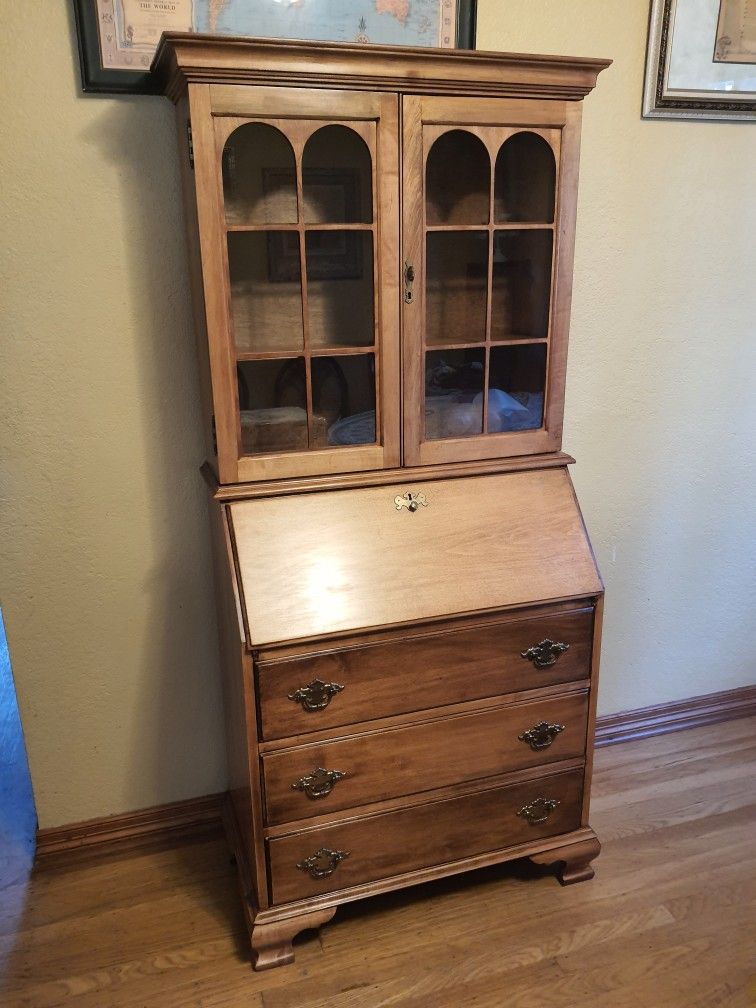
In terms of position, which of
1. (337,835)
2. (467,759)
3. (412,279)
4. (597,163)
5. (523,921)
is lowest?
(523,921)

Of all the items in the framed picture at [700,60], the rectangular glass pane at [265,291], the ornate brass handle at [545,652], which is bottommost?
the ornate brass handle at [545,652]

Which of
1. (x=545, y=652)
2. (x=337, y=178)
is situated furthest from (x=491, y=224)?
(x=545, y=652)

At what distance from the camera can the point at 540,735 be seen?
5.80 ft

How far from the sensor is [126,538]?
1836mm

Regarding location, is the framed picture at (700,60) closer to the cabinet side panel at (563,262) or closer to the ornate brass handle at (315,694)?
the cabinet side panel at (563,262)

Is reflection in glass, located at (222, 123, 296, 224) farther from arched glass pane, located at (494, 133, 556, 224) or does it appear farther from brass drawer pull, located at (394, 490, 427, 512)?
brass drawer pull, located at (394, 490, 427, 512)

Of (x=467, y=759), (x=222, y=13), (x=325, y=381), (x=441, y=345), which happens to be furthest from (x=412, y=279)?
(x=467, y=759)

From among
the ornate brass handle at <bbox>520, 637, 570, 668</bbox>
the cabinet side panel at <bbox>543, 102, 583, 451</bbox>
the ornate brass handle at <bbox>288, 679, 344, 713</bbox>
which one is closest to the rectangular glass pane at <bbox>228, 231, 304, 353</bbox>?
the cabinet side panel at <bbox>543, 102, 583, 451</bbox>

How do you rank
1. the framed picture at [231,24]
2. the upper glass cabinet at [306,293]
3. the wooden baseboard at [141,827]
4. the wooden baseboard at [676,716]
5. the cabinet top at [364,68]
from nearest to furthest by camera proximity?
the cabinet top at [364,68] < the upper glass cabinet at [306,293] < the framed picture at [231,24] < the wooden baseboard at [141,827] < the wooden baseboard at [676,716]

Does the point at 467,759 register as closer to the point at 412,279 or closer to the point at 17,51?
the point at 412,279

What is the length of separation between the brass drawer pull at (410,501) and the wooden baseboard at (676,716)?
115cm

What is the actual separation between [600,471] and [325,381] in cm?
97

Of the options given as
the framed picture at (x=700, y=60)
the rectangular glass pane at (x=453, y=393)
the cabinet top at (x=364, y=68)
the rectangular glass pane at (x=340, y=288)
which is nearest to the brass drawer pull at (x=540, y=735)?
the rectangular glass pane at (x=453, y=393)

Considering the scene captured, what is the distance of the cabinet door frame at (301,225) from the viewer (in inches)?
→ 54.4
